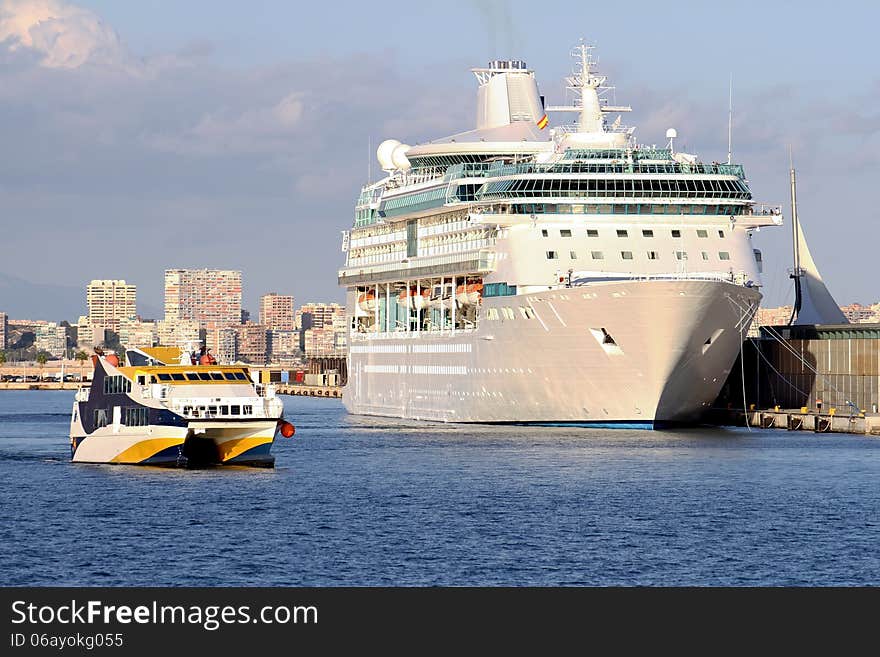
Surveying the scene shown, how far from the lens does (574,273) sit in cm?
7394

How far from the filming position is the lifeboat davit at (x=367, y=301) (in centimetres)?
9875

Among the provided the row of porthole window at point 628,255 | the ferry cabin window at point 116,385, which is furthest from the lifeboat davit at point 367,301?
the ferry cabin window at point 116,385

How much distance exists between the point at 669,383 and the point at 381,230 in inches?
Answer: 1124

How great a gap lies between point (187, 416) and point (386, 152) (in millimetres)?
44379

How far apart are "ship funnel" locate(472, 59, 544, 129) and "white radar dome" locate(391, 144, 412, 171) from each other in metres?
4.52

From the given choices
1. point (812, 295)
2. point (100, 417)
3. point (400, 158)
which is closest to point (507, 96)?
point (400, 158)

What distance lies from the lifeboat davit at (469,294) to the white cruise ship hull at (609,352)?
68.3 inches

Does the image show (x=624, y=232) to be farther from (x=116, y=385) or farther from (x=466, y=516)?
(x=466, y=516)

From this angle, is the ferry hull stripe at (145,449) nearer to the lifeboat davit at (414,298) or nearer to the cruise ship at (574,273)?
the cruise ship at (574,273)

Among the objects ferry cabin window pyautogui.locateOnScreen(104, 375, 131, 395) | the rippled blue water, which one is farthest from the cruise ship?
ferry cabin window pyautogui.locateOnScreen(104, 375, 131, 395)

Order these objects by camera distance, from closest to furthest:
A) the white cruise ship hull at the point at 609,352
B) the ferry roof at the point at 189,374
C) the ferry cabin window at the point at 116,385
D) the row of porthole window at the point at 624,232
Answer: the ferry roof at the point at 189,374 < the ferry cabin window at the point at 116,385 < the white cruise ship hull at the point at 609,352 < the row of porthole window at the point at 624,232

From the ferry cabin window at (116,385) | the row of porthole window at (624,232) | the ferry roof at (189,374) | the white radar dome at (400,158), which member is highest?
the white radar dome at (400,158)
